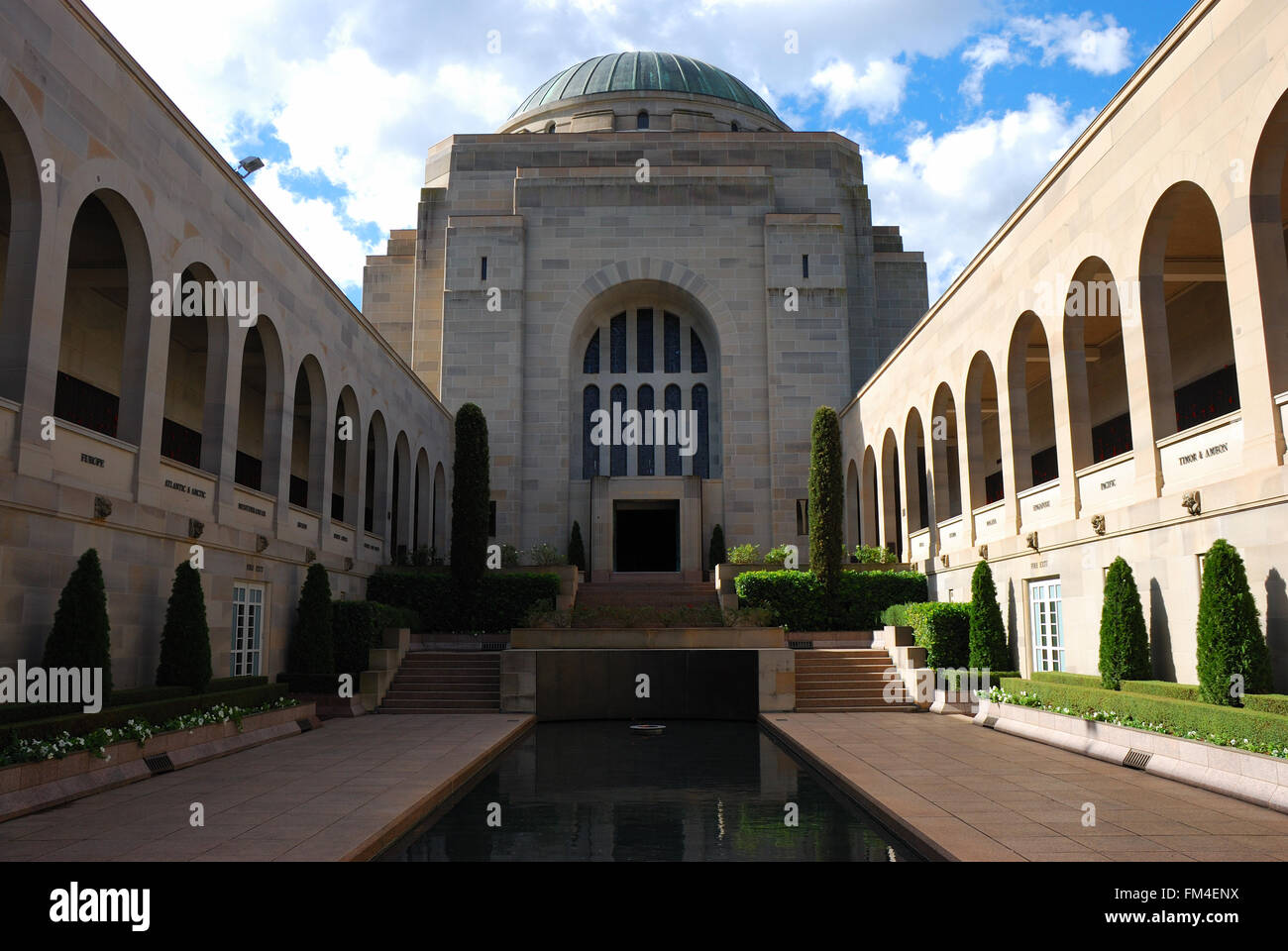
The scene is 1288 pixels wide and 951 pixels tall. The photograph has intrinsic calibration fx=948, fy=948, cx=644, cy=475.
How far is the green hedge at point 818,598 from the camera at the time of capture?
2352 centimetres

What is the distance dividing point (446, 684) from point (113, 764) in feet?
30.5

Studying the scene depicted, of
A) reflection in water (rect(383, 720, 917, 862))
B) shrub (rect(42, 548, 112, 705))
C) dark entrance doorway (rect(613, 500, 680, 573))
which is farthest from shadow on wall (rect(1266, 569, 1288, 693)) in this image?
dark entrance doorway (rect(613, 500, 680, 573))

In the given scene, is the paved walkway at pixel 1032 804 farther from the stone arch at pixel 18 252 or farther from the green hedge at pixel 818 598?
the stone arch at pixel 18 252

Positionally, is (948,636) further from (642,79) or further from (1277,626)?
(642,79)

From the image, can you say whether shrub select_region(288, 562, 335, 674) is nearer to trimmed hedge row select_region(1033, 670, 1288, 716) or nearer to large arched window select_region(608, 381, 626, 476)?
trimmed hedge row select_region(1033, 670, 1288, 716)

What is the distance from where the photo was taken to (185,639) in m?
13.3

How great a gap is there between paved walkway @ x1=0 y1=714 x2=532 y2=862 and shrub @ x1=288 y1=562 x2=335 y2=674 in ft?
12.6

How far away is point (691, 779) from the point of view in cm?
1142

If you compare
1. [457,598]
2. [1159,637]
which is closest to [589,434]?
[457,598]

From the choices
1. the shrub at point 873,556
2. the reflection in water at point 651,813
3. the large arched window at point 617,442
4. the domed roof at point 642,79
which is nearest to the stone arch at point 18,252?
the reflection in water at point 651,813

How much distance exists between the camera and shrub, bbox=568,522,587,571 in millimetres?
32594

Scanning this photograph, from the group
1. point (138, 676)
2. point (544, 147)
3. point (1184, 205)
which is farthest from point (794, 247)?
point (138, 676)

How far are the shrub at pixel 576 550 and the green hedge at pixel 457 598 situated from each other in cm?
844

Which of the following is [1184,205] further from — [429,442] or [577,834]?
[429,442]
